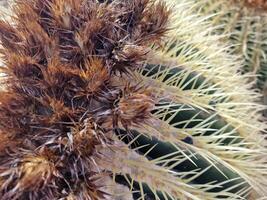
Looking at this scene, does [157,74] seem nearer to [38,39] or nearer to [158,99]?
[158,99]

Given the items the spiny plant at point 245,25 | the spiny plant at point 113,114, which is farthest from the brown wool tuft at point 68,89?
the spiny plant at point 245,25

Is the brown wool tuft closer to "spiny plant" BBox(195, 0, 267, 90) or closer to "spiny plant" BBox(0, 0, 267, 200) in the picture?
"spiny plant" BBox(0, 0, 267, 200)

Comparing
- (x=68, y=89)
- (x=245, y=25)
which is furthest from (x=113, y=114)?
(x=245, y=25)

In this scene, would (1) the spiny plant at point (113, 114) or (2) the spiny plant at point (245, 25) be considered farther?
(2) the spiny plant at point (245, 25)

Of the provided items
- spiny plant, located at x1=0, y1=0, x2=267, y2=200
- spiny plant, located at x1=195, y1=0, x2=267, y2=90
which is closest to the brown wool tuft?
spiny plant, located at x1=0, y1=0, x2=267, y2=200

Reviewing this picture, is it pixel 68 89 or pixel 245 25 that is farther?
pixel 245 25

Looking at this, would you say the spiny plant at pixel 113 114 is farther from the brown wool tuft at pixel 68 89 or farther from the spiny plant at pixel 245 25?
the spiny plant at pixel 245 25

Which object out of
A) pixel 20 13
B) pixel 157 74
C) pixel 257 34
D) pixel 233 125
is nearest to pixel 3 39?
pixel 20 13

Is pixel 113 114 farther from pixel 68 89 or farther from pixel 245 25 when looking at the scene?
pixel 245 25
